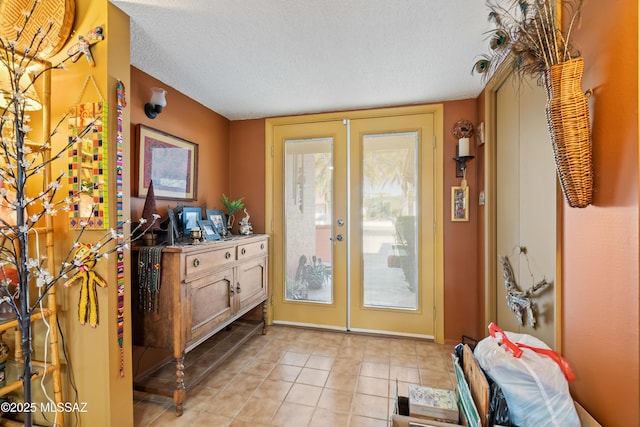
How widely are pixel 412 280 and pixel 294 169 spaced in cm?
173

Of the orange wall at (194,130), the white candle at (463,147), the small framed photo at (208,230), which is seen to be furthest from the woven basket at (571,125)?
the orange wall at (194,130)

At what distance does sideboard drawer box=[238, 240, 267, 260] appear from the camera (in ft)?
8.00

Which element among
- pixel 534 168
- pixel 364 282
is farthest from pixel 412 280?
pixel 534 168

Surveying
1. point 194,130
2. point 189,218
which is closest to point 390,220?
point 189,218

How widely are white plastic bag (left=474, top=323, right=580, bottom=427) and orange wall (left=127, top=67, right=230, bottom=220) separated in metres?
2.35

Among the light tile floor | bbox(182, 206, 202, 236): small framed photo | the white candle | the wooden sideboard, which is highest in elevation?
the white candle

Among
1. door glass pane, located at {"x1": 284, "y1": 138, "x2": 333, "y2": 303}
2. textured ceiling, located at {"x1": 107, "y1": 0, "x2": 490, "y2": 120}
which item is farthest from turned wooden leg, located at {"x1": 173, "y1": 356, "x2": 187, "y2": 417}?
textured ceiling, located at {"x1": 107, "y1": 0, "x2": 490, "y2": 120}

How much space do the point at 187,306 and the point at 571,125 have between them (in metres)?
2.15

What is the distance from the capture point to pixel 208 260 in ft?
6.55

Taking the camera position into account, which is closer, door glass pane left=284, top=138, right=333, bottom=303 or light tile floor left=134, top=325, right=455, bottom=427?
light tile floor left=134, top=325, right=455, bottom=427

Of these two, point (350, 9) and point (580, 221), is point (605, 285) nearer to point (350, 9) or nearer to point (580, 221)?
point (580, 221)

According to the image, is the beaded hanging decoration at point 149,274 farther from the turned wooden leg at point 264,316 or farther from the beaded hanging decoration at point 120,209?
the turned wooden leg at point 264,316

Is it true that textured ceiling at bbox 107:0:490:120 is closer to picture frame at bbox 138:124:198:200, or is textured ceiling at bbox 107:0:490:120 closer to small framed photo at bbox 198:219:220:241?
picture frame at bbox 138:124:198:200

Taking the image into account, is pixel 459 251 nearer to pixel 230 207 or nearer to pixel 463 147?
pixel 463 147
